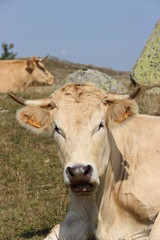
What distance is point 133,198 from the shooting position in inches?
278

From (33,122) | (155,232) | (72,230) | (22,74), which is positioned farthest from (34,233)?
(22,74)

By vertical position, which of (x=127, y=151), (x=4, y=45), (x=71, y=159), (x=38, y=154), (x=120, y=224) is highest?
(x=71, y=159)

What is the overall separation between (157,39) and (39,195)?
890 centimetres

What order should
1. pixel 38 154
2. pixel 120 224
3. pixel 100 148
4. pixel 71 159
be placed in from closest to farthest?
pixel 71 159 < pixel 100 148 < pixel 120 224 < pixel 38 154

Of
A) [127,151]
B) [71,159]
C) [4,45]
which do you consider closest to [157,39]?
[127,151]

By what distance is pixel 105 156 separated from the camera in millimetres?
6941

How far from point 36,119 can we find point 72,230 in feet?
4.90

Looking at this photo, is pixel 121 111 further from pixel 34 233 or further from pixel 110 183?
pixel 34 233

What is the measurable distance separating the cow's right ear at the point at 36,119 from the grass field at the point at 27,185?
1552 millimetres

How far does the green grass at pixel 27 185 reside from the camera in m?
8.62

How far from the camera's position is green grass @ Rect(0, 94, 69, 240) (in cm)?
862

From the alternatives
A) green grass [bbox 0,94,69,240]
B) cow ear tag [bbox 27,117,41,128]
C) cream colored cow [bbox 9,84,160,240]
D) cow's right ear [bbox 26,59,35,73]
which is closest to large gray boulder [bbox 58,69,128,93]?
green grass [bbox 0,94,69,240]

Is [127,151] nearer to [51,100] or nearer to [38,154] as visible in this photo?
[51,100]

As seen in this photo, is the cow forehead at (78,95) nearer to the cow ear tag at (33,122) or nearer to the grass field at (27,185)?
the cow ear tag at (33,122)
